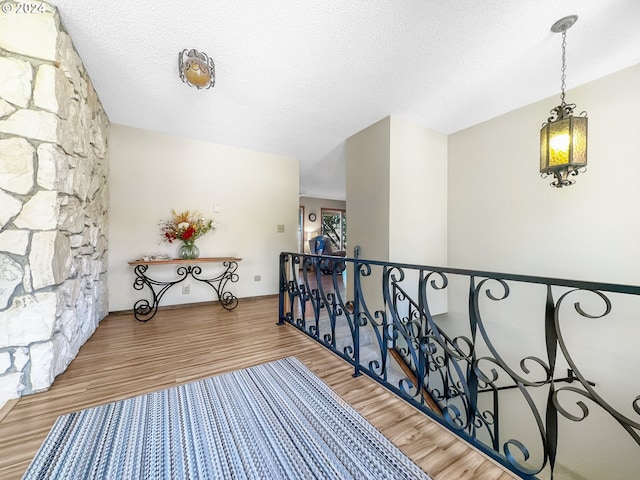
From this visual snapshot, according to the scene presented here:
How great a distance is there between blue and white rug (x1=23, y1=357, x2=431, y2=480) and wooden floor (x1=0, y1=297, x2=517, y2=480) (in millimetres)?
98

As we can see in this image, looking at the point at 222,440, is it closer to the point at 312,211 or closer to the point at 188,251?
the point at 188,251

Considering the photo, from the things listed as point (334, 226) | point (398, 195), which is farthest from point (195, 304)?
point (334, 226)

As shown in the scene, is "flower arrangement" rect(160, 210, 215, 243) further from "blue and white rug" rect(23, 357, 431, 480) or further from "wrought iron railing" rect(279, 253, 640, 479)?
"blue and white rug" rect(23, 357, 431, 480)

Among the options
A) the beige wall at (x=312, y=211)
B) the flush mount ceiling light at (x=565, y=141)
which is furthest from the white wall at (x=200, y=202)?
the beige wall at (x=312, y=211)

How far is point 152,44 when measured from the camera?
1.85 metres

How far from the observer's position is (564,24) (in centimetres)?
169

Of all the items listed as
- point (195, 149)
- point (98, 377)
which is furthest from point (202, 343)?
point (195, 149)

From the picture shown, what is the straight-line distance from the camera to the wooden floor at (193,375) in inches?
44.7

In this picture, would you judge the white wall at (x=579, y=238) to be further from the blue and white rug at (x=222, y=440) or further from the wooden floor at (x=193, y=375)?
the blue and white rug at (x=222, y=440)

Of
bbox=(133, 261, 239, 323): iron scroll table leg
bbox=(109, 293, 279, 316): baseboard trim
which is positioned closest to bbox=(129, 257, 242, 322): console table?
bbox=(133, 261, 239, 323): iron scroll table leg

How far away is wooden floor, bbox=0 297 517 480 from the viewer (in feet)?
3.73

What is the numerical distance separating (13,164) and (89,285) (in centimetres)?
127

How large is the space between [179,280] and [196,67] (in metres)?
2.60

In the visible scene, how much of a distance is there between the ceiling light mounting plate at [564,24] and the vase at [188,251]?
402cm
